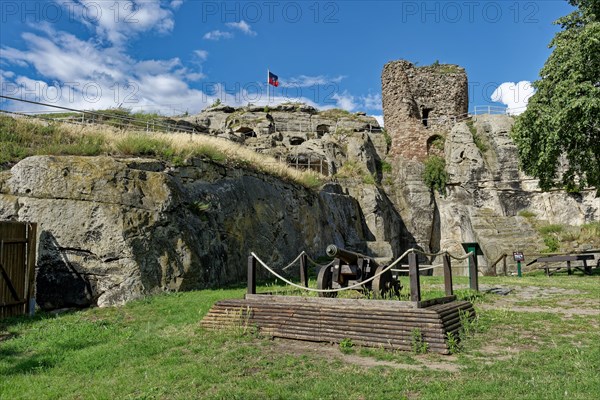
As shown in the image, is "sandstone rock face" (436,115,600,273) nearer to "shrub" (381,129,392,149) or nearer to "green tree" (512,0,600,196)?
"shrub" (381,129,392,149)

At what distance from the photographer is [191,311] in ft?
30.1

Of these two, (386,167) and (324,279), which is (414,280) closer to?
(324,279)

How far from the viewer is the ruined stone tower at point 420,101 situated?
32.9 m

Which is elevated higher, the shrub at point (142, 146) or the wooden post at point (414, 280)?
the shrub at point (142, 146)

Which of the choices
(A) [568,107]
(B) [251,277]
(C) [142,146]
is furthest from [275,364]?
(A) [568,107]

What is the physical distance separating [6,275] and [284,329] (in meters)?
6.21

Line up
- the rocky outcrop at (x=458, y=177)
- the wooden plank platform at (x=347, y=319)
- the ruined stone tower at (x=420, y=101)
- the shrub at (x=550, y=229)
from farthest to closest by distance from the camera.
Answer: the ruined stone tower at (x=420, y=101) < the rocky outcrop at (x=458, y=177) < the shrub at (x=550, y=229) < the wooden plank platform at (x=347, y=319)

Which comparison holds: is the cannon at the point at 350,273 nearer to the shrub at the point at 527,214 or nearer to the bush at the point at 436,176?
the shrub at the point at 527,214

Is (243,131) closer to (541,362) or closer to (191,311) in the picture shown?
(191,311)

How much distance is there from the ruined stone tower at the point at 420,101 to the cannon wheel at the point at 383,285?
79.3ft

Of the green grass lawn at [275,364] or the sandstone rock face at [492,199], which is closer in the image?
the green grass lawn at [275,364]

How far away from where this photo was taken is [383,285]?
9000 mm

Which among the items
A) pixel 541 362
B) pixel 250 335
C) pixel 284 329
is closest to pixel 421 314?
pixel 541 362

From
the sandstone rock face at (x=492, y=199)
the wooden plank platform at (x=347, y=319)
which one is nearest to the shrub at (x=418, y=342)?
the wooden plank platform at (x=347, y=319)
